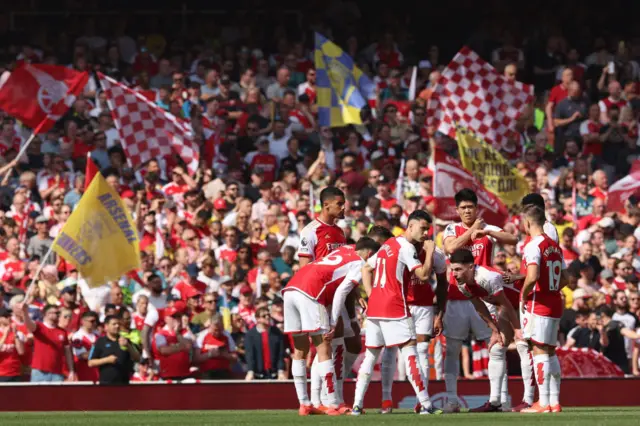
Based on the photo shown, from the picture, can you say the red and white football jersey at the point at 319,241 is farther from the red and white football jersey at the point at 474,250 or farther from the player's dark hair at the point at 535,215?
the player's dark hair at the point at 535,215

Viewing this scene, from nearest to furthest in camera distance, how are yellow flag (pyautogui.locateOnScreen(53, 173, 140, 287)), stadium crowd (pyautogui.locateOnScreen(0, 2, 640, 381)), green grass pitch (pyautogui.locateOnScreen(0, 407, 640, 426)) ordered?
1. green grass pitch (pyautogui.locateOnScreen(0, 407, 640, 426))
2. stadium crowd (pyautogui.locateOnScreen(0, 2, 640, 381))
3. yellow flag (pyautogui.locateOnScreen(53, 173, 140, 287))

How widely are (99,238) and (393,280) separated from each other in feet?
23.9

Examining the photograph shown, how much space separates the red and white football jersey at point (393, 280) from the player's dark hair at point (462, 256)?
2.17ft

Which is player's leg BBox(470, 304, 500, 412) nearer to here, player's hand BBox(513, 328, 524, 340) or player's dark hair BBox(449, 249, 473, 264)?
player's hand BBox(513, 328, 524, 340)

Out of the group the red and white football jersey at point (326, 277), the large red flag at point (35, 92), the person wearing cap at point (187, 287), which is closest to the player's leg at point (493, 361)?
the red and white football jersey at point (326, 277)

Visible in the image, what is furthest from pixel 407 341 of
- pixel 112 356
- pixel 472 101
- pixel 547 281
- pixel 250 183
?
pixel 250 183

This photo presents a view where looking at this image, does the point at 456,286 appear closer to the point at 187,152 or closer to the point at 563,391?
the point at 563,391

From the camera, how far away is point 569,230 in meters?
24.1

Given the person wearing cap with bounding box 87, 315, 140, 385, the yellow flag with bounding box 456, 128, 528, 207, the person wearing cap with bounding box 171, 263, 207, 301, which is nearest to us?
the person wearing cap with bounding box 87, 315, 140, 385

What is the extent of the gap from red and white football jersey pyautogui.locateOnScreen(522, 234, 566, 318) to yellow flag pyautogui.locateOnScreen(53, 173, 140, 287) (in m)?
7.72

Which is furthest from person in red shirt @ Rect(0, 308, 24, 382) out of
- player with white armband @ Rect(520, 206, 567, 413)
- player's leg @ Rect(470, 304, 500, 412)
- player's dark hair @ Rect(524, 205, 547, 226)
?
player's dark hair @ Rect(524, 205, 547, 226)

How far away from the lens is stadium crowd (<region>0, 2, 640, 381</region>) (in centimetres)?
2141

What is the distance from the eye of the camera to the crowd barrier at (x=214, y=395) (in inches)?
774

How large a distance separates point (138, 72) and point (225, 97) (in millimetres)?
2341
